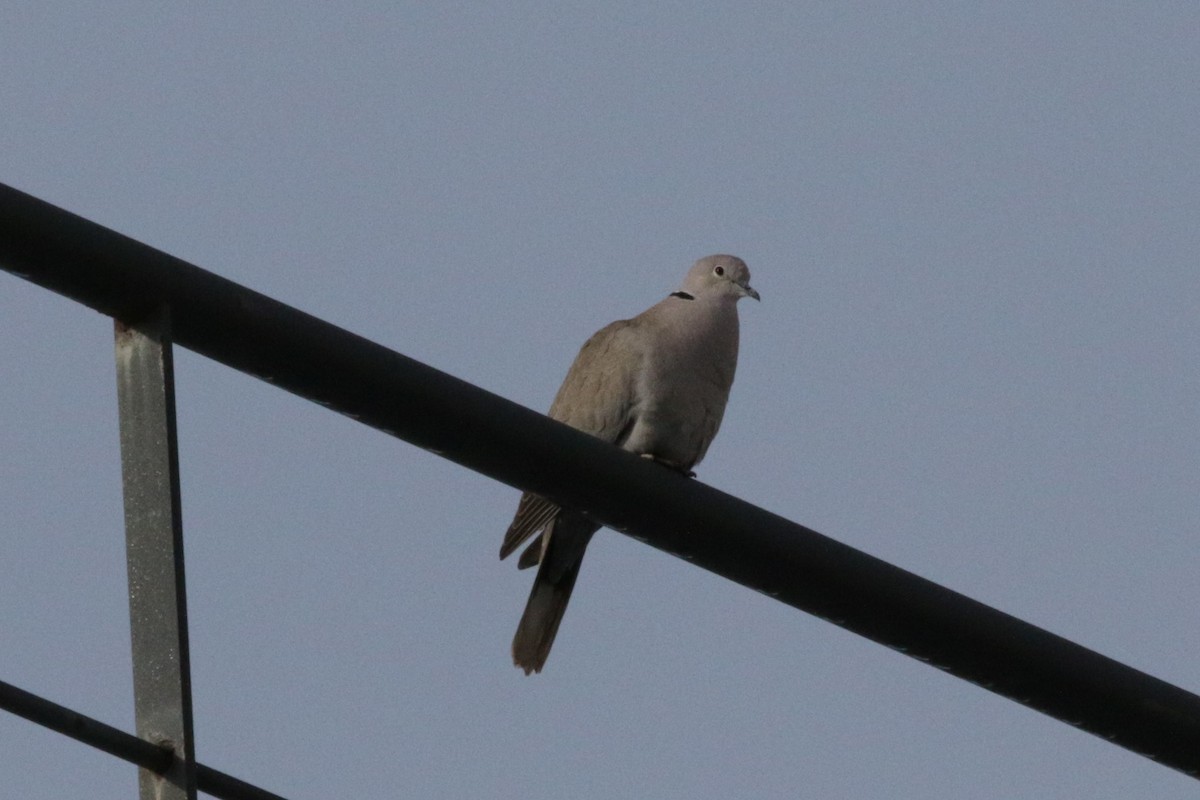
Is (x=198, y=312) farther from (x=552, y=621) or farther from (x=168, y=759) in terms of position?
(x=552, y=621)

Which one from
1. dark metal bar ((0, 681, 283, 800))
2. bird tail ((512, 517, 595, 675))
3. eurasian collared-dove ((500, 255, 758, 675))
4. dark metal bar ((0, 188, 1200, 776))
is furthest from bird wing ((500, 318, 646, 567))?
dark metal bar ((0, 681, 283, 800))

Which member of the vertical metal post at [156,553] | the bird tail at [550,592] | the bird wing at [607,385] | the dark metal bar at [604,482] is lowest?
the vertical metal post at [156,553]

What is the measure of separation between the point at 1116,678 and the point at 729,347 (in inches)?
141

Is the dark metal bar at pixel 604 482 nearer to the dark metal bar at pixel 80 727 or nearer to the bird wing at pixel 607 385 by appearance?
the dark metal bar at pixel 80 727

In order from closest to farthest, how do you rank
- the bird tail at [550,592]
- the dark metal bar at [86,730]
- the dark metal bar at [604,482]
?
1. the dark metal bar at [86,730]
2. the dark metal bar at [604,482]
3. the bird tail at [550,592]

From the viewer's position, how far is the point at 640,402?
246 inches

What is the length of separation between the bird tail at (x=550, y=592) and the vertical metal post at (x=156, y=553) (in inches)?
150

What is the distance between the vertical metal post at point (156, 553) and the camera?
84.2 inches

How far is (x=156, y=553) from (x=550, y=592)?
13.4 ft

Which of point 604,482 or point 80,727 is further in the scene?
point 604,482

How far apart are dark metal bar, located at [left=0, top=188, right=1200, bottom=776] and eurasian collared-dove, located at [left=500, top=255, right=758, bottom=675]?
10.3 feet

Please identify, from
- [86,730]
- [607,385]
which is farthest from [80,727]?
[607,385]

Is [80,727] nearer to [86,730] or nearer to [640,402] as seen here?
[86,730]

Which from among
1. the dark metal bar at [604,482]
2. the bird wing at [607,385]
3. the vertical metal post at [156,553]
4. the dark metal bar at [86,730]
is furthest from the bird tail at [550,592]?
the dark metal bar at [86,730]
